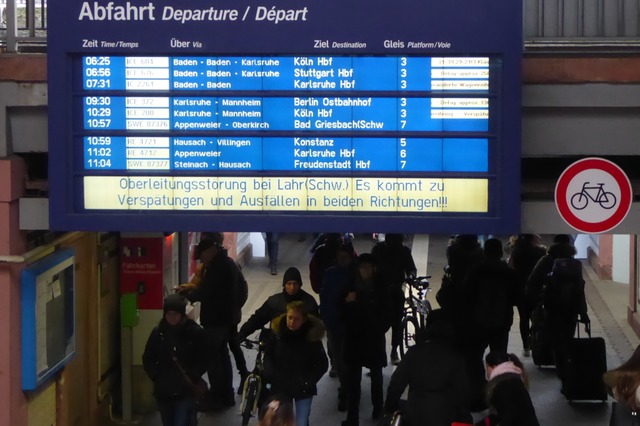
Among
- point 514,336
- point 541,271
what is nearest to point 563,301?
point 541,271

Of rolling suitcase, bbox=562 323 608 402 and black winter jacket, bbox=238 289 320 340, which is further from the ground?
black winter jacket, bbox=238 289 320 340

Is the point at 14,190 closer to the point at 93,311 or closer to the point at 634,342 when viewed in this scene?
the point at 93,311

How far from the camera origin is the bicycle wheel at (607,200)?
8195mm

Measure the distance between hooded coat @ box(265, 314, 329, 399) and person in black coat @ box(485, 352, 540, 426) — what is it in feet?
5.70

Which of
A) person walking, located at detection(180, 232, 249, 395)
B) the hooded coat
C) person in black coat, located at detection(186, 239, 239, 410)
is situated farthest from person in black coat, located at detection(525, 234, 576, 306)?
the hooded coat

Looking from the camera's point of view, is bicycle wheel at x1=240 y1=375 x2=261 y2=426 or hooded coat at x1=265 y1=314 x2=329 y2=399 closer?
hooded coat at x1=265 y1=314 x2=329 y2=399

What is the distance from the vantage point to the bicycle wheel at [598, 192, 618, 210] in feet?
26.9

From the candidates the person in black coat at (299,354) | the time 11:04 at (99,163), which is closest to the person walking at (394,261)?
the person in black coat at (299,354)

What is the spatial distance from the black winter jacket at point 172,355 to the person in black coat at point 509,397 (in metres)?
2.44

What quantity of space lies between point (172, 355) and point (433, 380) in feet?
6.84

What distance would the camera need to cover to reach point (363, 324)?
1095cm

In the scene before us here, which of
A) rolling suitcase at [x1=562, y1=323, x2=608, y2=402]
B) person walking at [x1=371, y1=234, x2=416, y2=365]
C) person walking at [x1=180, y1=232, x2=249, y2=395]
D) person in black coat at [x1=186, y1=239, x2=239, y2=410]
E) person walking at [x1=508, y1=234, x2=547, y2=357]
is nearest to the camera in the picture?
person in black coat at [x1=186, y1=239, x2=239, y2=410]

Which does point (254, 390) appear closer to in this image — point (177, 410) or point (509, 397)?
point (177, 410)

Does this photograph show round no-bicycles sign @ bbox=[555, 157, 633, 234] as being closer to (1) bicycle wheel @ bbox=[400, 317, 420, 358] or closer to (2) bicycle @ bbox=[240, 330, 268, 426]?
(2) bicycle @ bbox=[240, 330, 268, 426]
